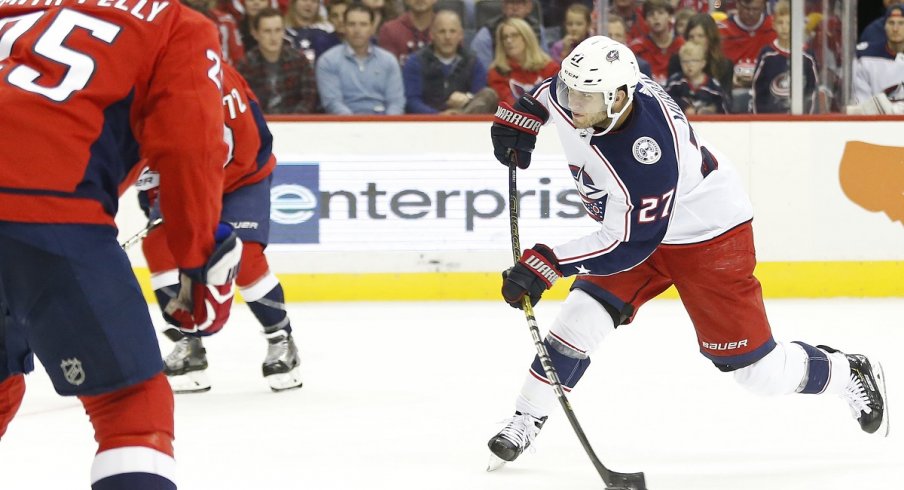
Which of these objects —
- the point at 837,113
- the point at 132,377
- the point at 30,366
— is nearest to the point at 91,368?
the point at 132,377

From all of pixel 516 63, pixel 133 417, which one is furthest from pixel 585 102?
pixel 516 63

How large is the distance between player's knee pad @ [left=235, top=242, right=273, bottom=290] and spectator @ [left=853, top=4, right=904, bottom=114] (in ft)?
10.7

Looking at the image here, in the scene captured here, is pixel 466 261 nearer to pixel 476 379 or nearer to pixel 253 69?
pixel 253 69

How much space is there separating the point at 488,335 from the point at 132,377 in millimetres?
3222

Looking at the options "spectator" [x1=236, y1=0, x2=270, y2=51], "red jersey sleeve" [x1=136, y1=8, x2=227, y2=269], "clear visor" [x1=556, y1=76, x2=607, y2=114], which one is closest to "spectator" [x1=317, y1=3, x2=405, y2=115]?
"spectator" [x1=236, y1=0, x2=270, y2=51]

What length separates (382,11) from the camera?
6.00 m

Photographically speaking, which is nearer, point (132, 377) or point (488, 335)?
point (132, 377)

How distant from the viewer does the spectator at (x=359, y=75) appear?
589cm

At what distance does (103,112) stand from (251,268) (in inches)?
85.2

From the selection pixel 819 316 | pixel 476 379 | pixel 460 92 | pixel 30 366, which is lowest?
pixel 819 316

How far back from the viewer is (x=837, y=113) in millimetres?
5891

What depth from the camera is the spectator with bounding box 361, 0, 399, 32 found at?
19.6ft

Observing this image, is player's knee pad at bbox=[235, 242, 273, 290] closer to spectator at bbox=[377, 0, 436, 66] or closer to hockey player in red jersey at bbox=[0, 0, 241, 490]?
hockey player in red jersey at bbox=[0, 0, 241, 490]

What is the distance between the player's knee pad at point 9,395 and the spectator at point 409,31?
4.13m
